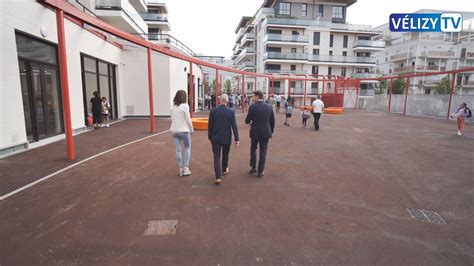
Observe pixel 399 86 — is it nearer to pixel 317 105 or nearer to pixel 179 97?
pixel 317 105

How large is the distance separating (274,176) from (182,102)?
250 cm

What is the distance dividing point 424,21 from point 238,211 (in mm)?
13961

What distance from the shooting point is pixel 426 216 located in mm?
3953

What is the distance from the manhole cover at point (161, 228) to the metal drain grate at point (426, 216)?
11.6ft

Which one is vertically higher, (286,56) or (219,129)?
(286,56)

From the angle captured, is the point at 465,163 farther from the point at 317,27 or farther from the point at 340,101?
the point at 317,27

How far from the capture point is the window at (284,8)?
161ft

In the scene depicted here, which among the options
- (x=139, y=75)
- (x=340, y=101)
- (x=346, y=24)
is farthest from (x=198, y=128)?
(x=346, y=24)

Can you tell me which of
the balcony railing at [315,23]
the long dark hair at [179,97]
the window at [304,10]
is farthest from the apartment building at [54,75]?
the window at [304,10]

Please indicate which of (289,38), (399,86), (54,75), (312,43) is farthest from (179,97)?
(399,86)

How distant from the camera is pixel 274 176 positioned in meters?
5.64

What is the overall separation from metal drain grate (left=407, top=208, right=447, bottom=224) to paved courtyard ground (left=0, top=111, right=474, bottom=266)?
0.35ft

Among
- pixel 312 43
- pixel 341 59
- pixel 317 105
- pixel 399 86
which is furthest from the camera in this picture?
pixel 399 86

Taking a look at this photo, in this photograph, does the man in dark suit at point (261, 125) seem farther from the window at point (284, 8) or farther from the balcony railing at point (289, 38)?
the window at point (284, 8)
